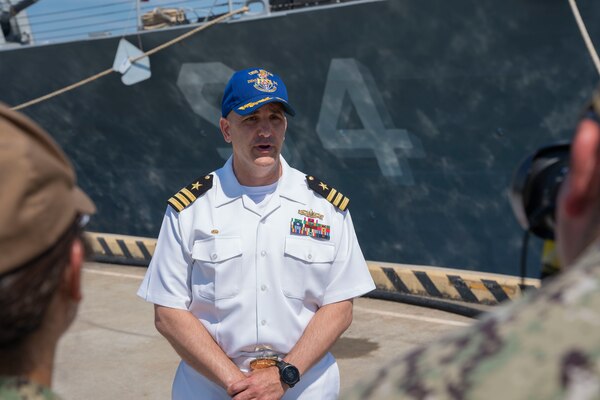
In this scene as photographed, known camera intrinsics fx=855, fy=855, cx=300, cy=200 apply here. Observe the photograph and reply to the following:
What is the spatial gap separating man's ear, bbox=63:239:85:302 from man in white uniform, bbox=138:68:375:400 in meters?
1.55

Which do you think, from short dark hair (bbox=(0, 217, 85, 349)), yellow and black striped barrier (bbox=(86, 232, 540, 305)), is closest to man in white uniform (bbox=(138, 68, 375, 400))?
short dark hair (bbox=(0, 217, 85, 349))

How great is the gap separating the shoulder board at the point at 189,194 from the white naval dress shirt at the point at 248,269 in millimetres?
15

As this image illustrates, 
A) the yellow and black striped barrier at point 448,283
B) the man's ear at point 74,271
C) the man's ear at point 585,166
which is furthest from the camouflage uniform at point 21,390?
the yellow and black striped barrier at point 448,283

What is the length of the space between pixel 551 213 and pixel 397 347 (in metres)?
5.01

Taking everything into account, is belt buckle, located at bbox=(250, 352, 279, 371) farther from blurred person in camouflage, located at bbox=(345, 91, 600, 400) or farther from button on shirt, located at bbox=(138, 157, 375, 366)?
blurred person in camouflage, located at bbox=(345, 91, 600, 400)

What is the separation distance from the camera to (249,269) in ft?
9.45

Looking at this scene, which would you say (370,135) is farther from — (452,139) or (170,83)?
(170,83)

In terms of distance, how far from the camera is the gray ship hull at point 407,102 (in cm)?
791

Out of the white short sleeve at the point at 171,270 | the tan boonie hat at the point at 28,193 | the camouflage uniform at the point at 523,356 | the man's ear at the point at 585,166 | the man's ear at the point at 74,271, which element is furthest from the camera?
the white short sleeve at the point at 171,270

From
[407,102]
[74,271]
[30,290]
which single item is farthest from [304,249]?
[407,102]

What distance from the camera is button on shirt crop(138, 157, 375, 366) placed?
285 cm

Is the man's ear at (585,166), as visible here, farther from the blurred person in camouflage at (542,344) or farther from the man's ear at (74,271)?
the man's ear at (74,271)

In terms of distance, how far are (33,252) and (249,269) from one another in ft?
5.80

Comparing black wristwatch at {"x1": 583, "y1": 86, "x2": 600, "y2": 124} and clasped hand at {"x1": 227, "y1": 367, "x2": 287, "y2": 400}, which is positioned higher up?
black wristwatch at {"x1": 583, "y1": 86, "x2": 600, "y2": 124}
